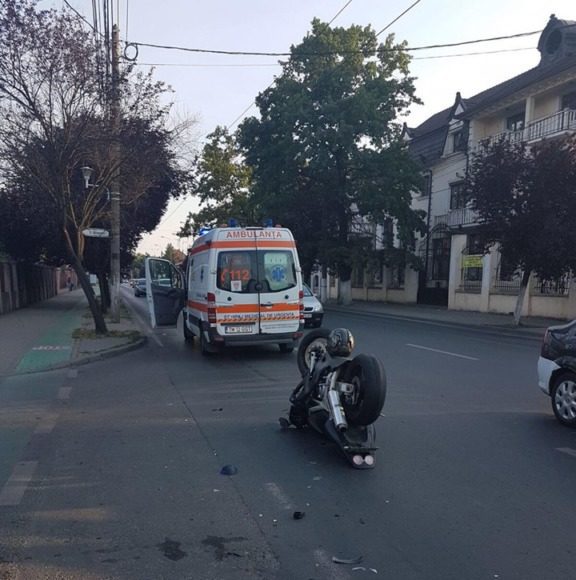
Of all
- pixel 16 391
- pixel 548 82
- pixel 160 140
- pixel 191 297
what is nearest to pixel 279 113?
pixel 548 82

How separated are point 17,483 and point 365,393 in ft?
10.0

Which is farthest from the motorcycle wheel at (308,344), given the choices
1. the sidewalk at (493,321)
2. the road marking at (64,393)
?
the sidewalk at (493,321)

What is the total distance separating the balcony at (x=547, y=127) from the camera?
22.0 m

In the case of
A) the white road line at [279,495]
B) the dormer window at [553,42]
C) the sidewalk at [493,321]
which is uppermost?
the dormer window at [553,42]

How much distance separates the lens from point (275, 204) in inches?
1272

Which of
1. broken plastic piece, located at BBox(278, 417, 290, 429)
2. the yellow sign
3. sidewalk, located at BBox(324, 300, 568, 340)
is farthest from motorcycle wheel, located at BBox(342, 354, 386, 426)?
the yellow sign

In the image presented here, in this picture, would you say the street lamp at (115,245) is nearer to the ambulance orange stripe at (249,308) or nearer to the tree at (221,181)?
the ambulance orange stripe at (249,308)

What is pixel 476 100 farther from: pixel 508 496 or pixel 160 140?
pixel 508 496

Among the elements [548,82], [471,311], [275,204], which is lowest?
[471,311]

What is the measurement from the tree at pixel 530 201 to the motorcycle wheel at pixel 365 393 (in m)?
13.6

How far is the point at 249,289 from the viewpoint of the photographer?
10.9 m

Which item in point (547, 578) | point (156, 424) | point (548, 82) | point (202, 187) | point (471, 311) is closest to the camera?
point (547, 578)

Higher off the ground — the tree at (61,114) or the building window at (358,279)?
the tree at (61,114)

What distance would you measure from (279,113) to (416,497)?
29.7 metres
